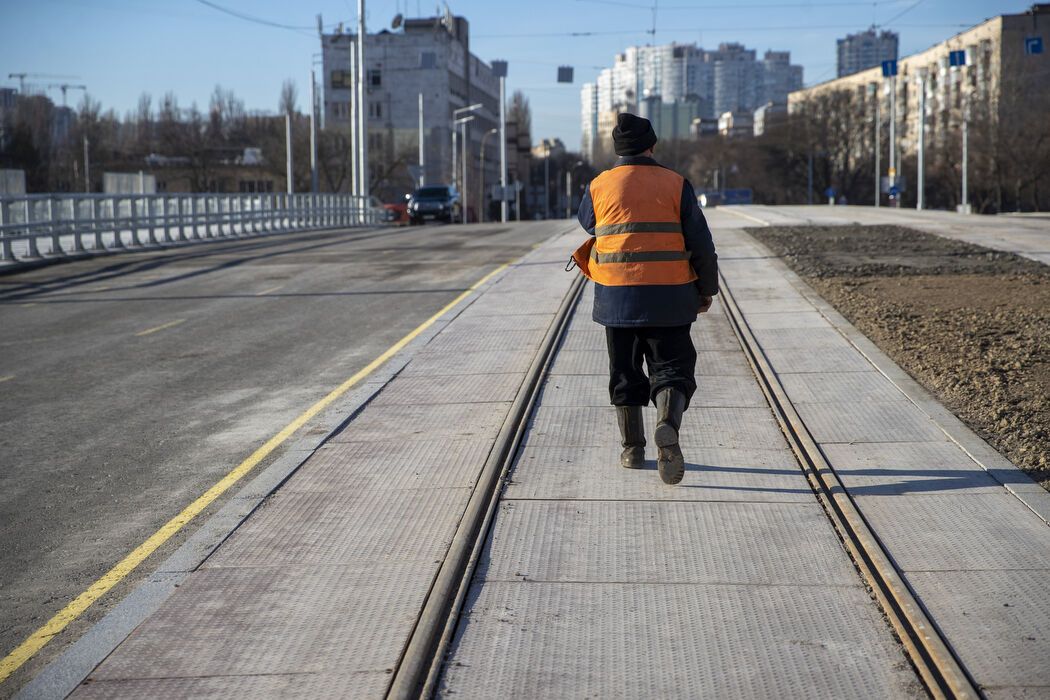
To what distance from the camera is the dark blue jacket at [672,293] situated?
21.3 ft

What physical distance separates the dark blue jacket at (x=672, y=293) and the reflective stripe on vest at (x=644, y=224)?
39 millimetres

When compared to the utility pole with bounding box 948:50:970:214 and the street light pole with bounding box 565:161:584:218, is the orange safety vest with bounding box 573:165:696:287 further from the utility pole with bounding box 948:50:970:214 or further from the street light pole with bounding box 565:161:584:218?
the street light pole with bounding box 565:161:584:218

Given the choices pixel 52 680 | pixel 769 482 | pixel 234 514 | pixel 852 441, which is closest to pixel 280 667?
pixel 52 680

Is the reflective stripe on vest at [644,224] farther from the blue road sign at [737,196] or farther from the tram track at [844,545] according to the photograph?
the blue road sign at [737,196]

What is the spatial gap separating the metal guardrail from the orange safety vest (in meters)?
19.8

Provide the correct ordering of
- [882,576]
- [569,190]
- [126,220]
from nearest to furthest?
[882,576] → [126,220] → [569,190]

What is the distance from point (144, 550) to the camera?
575 cm

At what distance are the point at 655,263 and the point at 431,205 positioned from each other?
4990 centimetres

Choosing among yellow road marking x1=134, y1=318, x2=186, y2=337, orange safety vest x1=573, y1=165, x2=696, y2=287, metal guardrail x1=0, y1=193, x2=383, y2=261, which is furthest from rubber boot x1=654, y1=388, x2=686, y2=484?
metal guardrail x1=0, y1=193, x2=383, y2=261

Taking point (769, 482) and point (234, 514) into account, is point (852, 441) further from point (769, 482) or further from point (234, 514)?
point (234, 514)

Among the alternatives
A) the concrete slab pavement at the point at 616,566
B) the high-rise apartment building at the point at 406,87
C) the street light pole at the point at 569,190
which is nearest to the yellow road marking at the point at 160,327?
the concrete slab pavement at the point at 616,566

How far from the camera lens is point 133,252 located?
28.0m

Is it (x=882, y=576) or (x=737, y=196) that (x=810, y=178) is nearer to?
(x=737, y=196)

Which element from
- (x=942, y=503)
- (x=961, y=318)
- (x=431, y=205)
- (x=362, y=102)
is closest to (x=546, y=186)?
(x=431, y=205)
